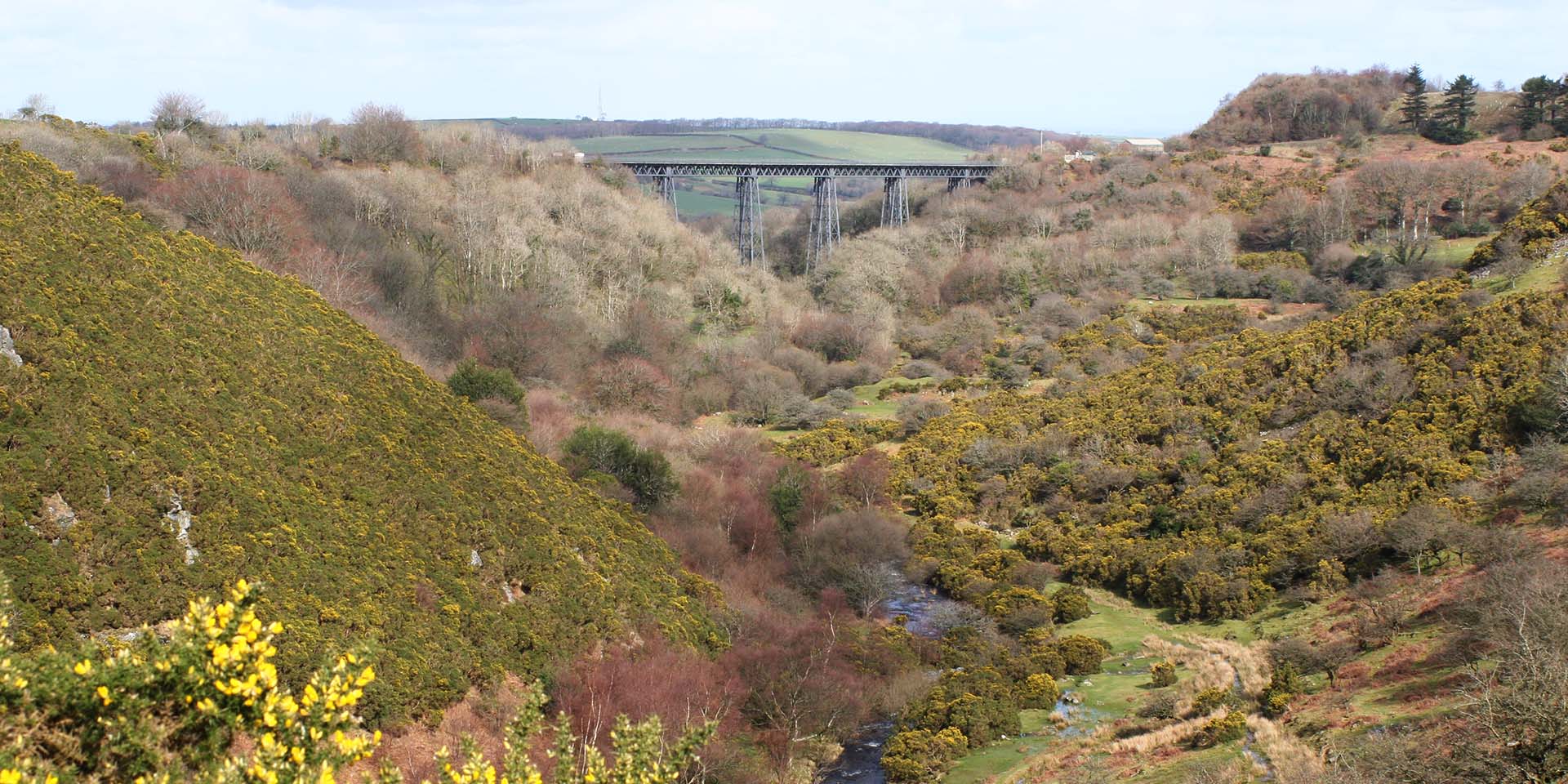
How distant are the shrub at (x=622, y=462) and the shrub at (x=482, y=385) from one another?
1983mm

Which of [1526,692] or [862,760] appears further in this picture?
[862,760]

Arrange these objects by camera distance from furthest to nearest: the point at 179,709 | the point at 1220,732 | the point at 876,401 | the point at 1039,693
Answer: the point at 876,401 < the point at 1039,693 < the point at 1220,732 < the point at 179,709

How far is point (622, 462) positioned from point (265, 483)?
12.1 meters

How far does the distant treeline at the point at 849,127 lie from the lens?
139875mm

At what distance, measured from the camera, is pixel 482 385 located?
95.1 feet

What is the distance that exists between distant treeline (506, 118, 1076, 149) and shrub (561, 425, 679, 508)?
3981 inches

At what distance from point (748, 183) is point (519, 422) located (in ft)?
126

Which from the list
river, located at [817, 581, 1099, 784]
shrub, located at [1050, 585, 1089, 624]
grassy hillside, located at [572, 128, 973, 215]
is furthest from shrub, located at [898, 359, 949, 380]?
grassy hillside, located at [572, 128, 973, 215]

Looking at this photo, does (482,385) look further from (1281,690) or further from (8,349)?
(1281,690)

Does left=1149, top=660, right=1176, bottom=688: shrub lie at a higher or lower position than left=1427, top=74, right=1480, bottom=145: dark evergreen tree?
lower

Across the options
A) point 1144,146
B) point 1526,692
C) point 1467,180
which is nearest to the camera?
point 1526,692

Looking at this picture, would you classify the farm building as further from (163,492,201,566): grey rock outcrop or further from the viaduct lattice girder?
(163,492,201,566): grey rock outcrop

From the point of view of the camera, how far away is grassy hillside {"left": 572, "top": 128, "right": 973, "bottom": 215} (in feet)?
380

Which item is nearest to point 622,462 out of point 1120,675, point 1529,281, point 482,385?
point 482,385
